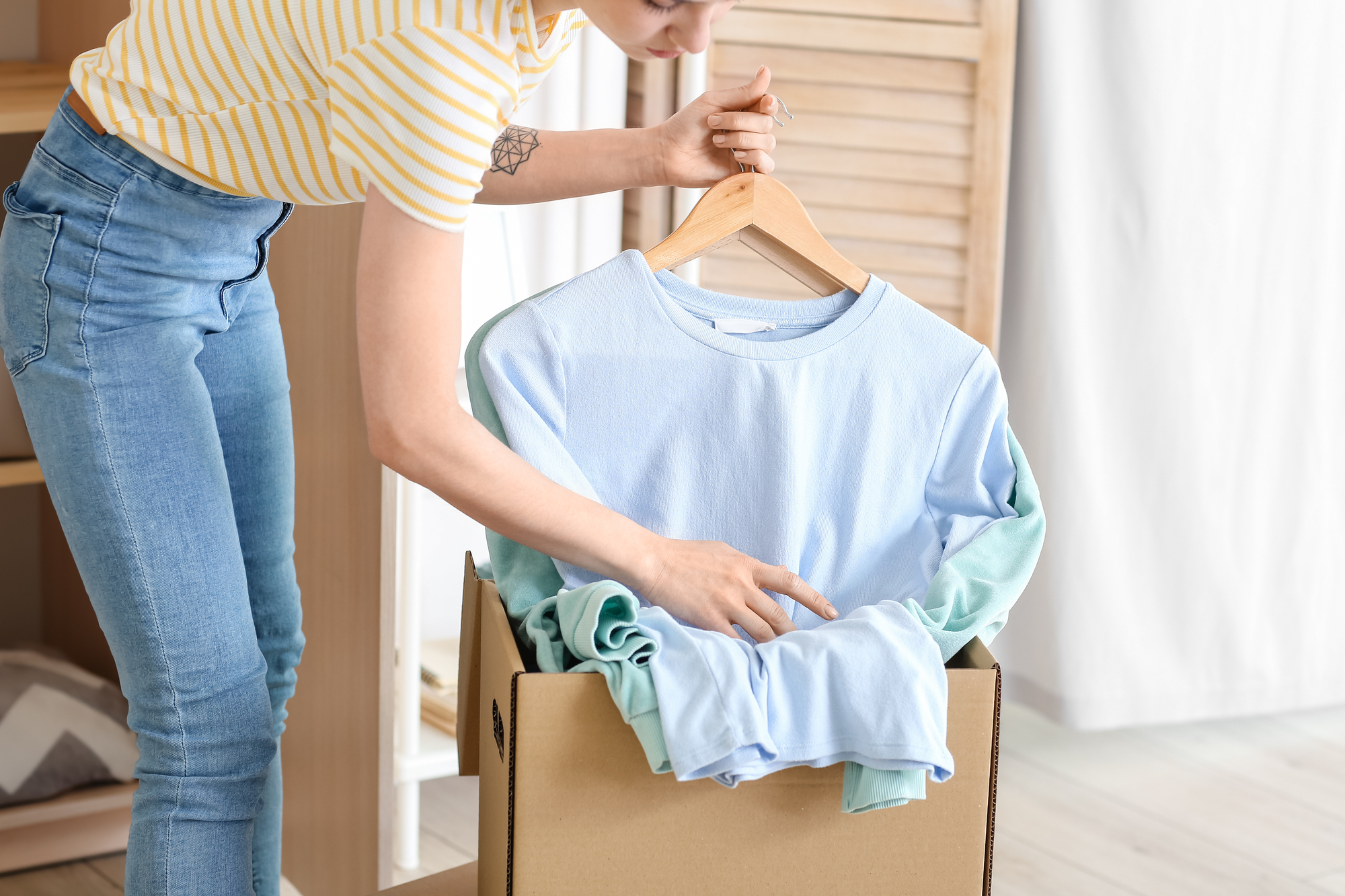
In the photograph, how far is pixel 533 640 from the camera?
87 cm

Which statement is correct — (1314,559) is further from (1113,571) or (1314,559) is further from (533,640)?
(533,640)

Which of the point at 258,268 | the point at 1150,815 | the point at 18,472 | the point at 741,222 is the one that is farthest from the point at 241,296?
the point at 1150,815

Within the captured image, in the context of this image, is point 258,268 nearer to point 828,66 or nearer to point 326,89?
point 326,89

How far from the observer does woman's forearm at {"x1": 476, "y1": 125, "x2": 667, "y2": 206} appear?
106cm

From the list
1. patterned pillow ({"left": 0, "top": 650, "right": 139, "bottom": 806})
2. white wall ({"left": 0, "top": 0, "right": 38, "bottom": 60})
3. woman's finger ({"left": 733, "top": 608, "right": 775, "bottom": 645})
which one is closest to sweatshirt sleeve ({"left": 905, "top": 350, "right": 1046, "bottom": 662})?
woman's finger ({"left": 733, "top": 608, "right": 775, "bottom": 645})

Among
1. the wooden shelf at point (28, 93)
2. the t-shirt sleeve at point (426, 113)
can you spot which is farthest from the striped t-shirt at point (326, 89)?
the wooden shelf at point (28, 93)

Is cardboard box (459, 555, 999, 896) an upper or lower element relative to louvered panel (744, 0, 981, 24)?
lower

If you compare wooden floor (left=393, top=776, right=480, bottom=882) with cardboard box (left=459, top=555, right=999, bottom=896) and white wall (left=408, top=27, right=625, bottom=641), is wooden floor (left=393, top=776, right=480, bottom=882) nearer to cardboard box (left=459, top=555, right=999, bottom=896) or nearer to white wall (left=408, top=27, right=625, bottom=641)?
white wall (left=408, top=27, right=625, bottom=641)

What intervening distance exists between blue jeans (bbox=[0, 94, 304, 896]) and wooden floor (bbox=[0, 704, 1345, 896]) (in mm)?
752

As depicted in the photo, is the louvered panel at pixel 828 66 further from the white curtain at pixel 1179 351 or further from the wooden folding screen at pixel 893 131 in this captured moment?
the white curtain at pixel 1179 351

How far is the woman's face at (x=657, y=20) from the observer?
0.75 metres

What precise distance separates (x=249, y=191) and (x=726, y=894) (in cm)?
56

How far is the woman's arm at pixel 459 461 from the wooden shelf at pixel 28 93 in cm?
79

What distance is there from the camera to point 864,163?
5.92 feet
